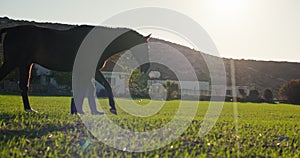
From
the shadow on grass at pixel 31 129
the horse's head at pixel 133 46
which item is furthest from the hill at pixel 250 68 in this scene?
the shadow on grass at pixel 31 129

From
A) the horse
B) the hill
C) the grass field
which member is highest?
the hill

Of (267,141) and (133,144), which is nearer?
(133,144)

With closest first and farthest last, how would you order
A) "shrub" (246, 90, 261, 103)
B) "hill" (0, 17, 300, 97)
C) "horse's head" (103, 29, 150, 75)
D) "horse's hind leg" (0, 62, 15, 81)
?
"horse's hind leg" (0, 62, 15, 81)
"horse's head" (103, 29, 150, 75)
"shrub" (246, 90, 261, 103)
"hill" (0, 17, 300, 97)

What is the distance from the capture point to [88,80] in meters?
11.6

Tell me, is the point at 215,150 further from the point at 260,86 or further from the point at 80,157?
the point at 260,86

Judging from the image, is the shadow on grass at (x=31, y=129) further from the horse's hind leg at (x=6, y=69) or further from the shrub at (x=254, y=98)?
the shrub at (x=254, y=98)

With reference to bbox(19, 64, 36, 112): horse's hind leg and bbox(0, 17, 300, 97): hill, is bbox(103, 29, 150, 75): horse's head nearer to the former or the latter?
bbox(19, 64, 36, 112): horse's hind leg

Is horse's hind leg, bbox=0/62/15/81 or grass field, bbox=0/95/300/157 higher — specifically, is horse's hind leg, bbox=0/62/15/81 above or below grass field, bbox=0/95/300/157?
above

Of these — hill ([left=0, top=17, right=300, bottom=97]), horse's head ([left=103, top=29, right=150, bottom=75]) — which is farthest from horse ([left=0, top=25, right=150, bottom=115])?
hill ([left=0, top=17, right=300, bottom=97])

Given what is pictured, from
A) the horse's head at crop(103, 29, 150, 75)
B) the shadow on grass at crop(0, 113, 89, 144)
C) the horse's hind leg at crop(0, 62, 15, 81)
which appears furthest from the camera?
the horse's head at crop(103, 29, 150, 75)

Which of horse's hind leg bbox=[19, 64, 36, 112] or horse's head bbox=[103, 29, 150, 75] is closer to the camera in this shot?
horse's hind leg bbox=[19, 64, 36, 112]

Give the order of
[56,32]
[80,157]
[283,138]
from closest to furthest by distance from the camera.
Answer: [80,157], [283,138], [56,32]

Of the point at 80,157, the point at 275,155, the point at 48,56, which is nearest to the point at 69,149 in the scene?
the point at 80,157

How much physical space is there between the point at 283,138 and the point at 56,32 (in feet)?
19.4
